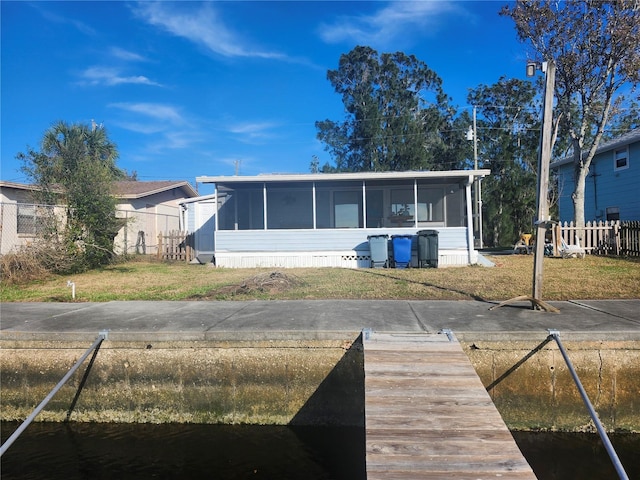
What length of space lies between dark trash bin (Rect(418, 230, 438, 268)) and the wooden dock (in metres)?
8.44

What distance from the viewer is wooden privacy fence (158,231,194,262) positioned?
17.3 m

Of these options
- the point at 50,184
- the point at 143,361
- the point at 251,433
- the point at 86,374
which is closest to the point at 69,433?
the point at 86,374

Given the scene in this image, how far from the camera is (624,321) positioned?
5.67 meters

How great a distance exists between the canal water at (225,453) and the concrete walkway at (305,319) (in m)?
1.04

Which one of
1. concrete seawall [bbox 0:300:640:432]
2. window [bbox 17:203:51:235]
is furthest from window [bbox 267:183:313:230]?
concrete seawall [bbox 0:300:640:432]

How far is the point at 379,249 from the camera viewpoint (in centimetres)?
1346

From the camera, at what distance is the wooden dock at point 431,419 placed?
10.1 ft

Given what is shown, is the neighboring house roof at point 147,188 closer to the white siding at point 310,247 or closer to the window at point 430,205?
the white siding at point 310,247

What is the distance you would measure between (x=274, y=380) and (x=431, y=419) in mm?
2151

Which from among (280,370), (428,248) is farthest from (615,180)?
(280,370)

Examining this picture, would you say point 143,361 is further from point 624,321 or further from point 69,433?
point 624,321

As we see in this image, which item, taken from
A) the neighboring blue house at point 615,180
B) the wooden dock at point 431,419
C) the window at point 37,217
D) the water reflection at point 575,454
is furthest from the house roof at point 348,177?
the water reflection at point 575,454

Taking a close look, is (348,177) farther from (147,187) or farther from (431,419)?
(147,187)

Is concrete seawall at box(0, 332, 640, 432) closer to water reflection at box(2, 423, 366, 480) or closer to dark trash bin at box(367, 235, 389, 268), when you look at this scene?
water reflection at box(2, 423, 366, 480)
